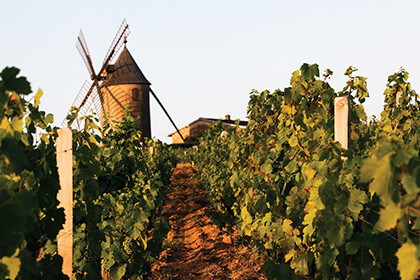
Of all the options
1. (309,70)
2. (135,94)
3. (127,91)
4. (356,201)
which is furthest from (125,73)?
(356,201)

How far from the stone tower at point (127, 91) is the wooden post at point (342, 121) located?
86.6ft

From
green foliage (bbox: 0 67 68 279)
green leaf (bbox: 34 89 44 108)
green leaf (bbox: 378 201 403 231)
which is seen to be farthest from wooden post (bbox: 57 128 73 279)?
green leaf (bbox: 378 201 403 231)

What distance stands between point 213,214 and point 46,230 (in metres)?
5.54

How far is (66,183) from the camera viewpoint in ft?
12.4

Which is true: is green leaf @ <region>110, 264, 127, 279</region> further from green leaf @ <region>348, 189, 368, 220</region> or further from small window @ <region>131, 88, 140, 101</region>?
small window @ <region>131, 88, 140, 101</region>

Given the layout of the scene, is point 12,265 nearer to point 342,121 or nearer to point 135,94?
point 342,121

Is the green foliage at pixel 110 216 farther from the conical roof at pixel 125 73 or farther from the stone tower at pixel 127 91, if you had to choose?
the conical roof at pixel 125 73

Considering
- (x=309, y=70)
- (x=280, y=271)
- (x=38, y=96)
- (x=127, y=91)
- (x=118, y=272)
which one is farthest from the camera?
(x=127, y=91)

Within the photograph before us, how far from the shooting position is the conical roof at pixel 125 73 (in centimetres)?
3094

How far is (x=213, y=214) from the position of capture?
8.47m

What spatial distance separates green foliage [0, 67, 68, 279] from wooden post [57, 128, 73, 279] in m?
0.16

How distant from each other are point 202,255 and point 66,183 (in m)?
3.80

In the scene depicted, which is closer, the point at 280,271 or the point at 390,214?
the point at 390,214

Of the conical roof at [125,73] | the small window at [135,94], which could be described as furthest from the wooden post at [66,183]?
the conical roof at [125,73]
